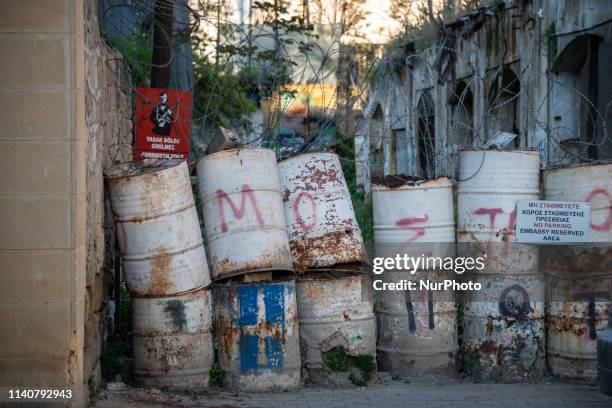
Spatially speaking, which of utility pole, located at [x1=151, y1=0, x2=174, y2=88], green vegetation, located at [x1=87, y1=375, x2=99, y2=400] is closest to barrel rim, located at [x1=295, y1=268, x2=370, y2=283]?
green vegetation, located at [x1=87, y1=375, x2=99, y2=400]

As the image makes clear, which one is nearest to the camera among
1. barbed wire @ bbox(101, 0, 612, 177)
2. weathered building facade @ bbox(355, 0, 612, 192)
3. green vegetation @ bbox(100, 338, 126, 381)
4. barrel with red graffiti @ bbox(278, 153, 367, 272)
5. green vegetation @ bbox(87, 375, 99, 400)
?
green vegetation @ bbox(87, 375, 99, 400)

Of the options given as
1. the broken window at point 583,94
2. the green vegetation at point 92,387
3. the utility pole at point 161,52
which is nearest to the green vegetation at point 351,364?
the green vegetation at point 92,387

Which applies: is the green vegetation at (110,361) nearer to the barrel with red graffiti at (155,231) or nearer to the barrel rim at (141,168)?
the barrel with red graffiti at (155,231)

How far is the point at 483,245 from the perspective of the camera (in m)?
6.82

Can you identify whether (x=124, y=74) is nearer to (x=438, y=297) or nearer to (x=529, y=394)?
(x=438, y=297)

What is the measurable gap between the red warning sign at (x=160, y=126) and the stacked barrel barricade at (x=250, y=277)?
5.88ft

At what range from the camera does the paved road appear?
6.10 m

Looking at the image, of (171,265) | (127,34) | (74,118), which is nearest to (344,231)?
(171,265)

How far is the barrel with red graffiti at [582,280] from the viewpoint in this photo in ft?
21.9

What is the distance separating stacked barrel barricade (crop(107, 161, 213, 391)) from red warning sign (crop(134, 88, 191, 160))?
1.89 metres

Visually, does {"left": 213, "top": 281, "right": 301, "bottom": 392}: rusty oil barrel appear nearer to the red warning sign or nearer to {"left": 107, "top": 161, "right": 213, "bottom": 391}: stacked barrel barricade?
{"left": 107, "top": 161, "right": 213, "bottom": 391}: stacked barrel barricade

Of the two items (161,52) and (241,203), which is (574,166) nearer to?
(241,203)

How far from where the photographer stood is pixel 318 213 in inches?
266

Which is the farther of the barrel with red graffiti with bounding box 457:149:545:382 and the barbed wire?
the barbed wire
